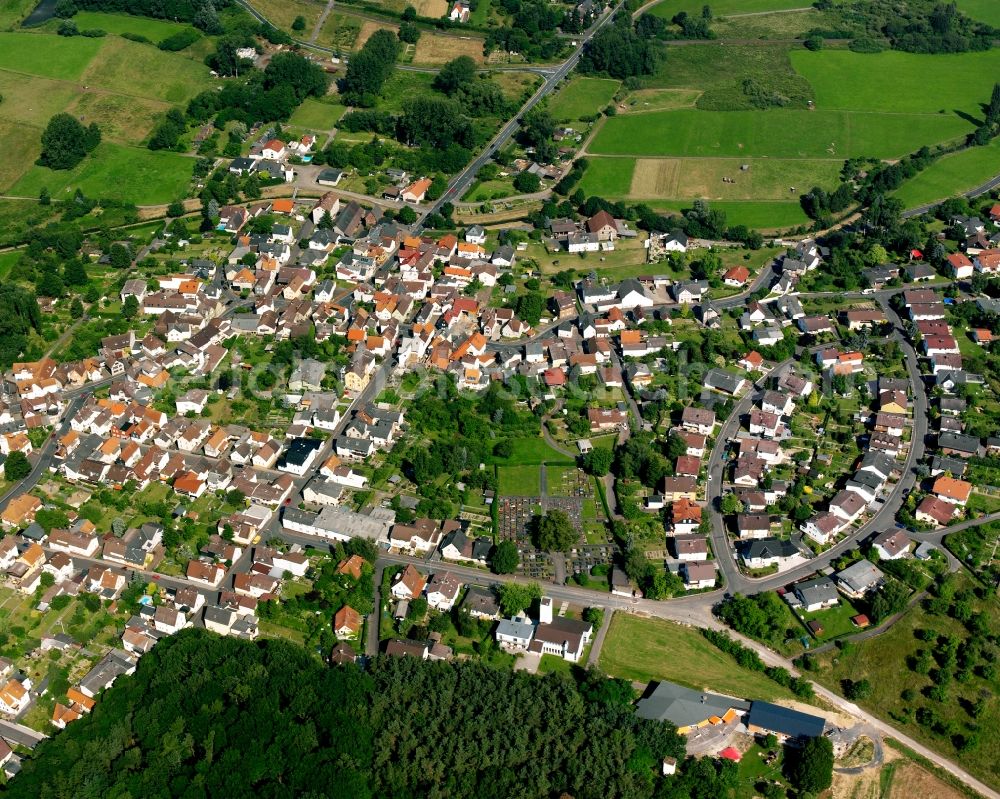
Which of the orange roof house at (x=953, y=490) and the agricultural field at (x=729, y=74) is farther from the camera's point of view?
the agricultural field at (x=729, y=74)

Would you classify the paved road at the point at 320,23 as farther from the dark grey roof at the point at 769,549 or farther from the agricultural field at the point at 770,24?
the dark grey roof at the point at 769,549

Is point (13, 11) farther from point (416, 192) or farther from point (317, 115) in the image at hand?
point (416, 192)

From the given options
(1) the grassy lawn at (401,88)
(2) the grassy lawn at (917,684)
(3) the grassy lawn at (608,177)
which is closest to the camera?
(2) the grassy lawn at (917,684)

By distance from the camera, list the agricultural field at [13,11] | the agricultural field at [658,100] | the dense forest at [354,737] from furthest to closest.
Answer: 1. the agricultural field at [13,11]
2. the agricultural field at [658,100]
3. the dense forest at [354,737]

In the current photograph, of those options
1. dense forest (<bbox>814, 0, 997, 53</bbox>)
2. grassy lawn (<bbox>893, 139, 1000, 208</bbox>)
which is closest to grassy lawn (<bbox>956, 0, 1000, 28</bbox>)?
dense forest (<bbox>814, 0, 997, 53</bbox>)

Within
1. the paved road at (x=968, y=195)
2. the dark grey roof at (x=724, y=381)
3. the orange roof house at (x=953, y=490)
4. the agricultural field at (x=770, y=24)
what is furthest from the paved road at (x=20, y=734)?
the agricultural field at (x=770, y=24)
